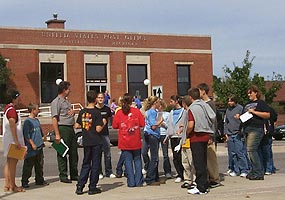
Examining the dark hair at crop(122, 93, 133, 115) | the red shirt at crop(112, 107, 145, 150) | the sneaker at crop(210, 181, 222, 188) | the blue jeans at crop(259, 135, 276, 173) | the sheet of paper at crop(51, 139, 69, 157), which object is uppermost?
the dark hair at crop(122, 93, 133, 115)

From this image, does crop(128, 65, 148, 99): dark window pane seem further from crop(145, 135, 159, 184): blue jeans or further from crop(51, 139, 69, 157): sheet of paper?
crop(51, 139, 69, 157): sheet of paper

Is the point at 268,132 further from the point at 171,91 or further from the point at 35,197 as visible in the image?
the point at 171,91

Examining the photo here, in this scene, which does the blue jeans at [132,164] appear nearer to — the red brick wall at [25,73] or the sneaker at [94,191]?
the sneaker at [94,191]

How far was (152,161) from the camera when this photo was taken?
12.5 meters

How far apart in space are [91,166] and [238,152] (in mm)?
3840

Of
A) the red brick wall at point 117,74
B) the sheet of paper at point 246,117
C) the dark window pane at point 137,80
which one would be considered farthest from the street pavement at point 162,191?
the dark window pane at point 137,80

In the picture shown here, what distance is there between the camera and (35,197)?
11.0 metres

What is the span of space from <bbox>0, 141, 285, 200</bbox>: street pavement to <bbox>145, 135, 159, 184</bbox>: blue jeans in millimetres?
269

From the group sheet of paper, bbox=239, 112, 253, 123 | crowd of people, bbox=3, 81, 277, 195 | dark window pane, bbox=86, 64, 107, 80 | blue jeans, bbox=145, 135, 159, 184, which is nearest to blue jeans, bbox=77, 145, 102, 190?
crowd of people, bbox=3, 81, 277, 195

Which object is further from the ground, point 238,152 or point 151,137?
point 151,137

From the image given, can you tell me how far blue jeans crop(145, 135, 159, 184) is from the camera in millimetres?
12500

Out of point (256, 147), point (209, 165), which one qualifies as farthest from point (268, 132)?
point (209, 165)

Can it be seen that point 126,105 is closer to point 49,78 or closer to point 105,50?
point 49,78

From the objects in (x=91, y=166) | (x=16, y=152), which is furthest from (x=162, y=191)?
(x=16, y=152)
